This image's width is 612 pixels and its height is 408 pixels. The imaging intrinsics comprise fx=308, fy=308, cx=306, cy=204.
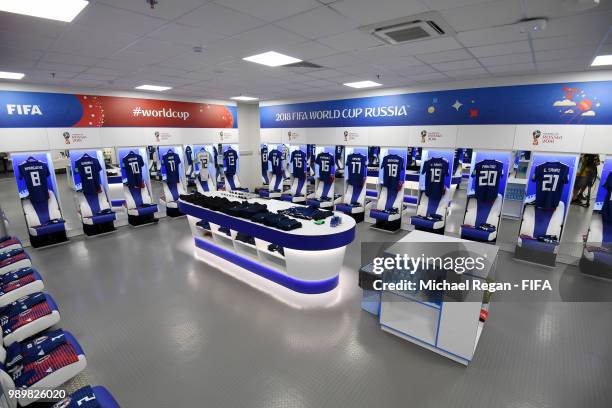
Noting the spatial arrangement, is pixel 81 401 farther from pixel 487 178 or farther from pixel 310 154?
pixel 310 154

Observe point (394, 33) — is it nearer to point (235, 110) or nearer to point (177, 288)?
point (177, 288)

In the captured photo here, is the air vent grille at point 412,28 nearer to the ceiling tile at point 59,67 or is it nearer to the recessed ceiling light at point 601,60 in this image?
the recessed ceiling light at point 601,60

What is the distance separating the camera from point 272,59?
14.6ft

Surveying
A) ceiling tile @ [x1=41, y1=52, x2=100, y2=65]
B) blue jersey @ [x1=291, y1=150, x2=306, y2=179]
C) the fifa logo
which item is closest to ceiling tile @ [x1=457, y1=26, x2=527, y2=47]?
the fifa logo

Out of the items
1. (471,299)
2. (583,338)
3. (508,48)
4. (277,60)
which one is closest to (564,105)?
(508,48)

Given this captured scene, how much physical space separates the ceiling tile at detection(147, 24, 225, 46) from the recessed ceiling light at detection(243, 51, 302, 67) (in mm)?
834

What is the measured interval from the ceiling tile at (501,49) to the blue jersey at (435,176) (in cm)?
272

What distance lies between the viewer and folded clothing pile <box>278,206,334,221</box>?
4.86m

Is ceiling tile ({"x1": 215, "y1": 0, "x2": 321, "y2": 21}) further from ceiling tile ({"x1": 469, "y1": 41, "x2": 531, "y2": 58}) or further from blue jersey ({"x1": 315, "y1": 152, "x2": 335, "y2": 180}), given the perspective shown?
blue jersey ({"x1": 315, "y1": 152, "x2": 335, "y2": 180})

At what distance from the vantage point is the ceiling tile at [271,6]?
Answer: 2.50 m

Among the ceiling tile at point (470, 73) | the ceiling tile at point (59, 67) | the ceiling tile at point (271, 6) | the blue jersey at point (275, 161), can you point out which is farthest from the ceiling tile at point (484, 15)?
the blue jersey at point (275, 161)

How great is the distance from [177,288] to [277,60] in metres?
3.75

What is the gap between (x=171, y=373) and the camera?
3.10m

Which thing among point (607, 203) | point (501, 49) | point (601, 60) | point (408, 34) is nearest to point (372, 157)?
point (607, 203)
